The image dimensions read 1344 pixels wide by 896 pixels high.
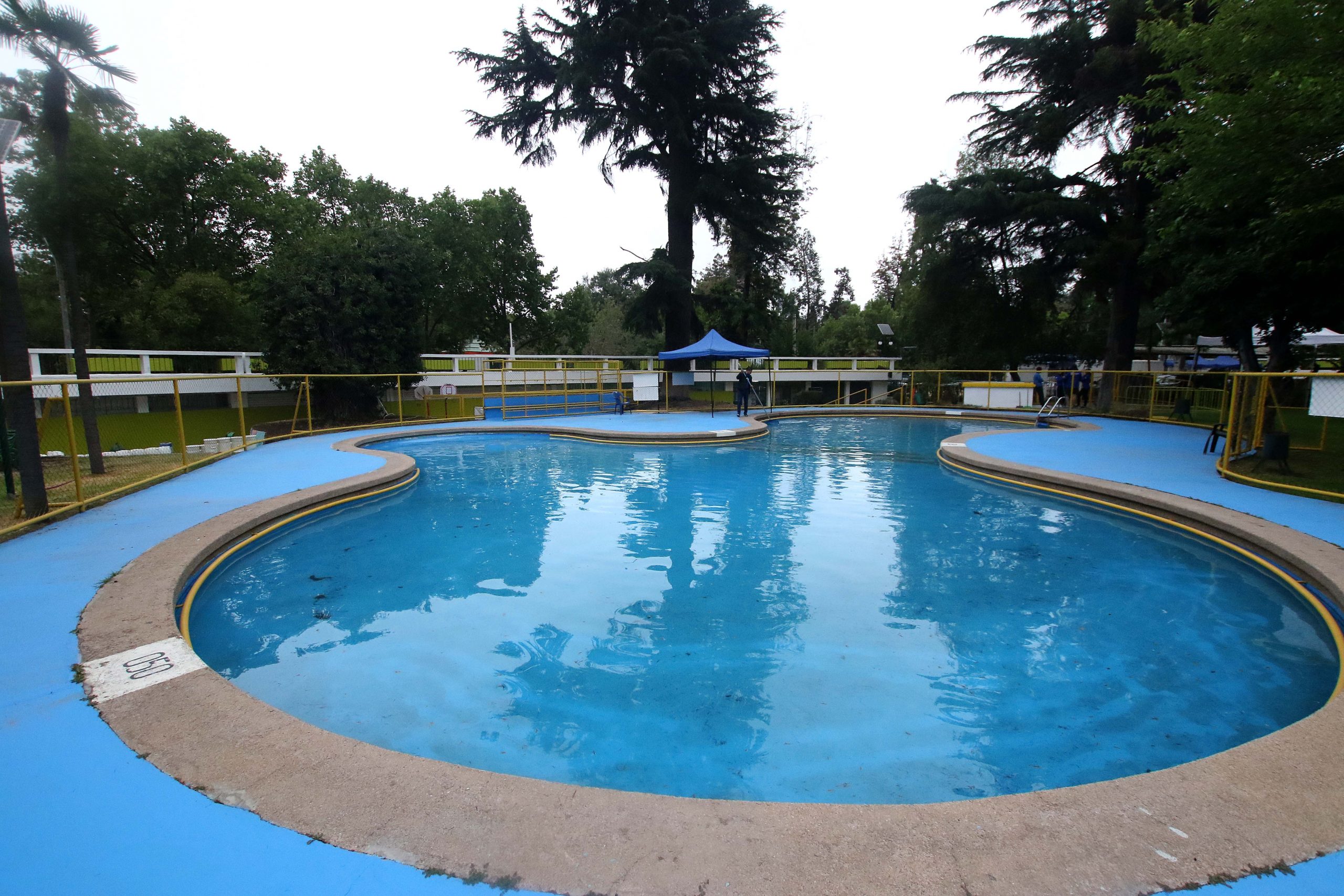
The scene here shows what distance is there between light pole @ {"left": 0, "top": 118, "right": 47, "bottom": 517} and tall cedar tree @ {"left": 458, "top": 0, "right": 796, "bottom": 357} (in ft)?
65.6

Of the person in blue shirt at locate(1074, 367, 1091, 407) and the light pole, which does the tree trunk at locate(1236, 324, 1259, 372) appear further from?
the light pole

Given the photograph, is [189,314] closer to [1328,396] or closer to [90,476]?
[90,476]

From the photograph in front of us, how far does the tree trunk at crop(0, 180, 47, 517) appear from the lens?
248 inches

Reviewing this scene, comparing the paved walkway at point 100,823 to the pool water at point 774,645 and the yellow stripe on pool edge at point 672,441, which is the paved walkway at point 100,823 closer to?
the pool water at point 774,645

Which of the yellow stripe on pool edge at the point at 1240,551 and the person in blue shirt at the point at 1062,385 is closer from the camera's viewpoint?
the yellow stripe on pool edge at the point at 1240,551

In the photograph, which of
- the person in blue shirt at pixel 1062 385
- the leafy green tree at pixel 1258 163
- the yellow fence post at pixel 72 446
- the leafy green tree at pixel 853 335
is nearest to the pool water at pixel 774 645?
the yellow fence post at pixel 72 446

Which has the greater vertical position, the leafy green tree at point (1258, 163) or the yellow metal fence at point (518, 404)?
the leafy green tree at point (1258, 163)

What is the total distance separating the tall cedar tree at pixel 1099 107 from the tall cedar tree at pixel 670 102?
884 cm

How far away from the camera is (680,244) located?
26.8m

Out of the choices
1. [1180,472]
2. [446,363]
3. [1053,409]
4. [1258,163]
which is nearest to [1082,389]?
[1053,409]

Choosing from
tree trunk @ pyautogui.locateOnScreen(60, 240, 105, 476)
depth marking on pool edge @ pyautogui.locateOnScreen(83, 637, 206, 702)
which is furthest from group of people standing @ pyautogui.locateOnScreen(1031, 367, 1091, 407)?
tree trunk @ pyautogui.locateOnScreen(60, 240, 105, 476)

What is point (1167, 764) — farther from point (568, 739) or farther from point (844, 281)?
point (844, 281)

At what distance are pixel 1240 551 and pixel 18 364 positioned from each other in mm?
12948

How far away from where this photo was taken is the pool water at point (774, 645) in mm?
3389
